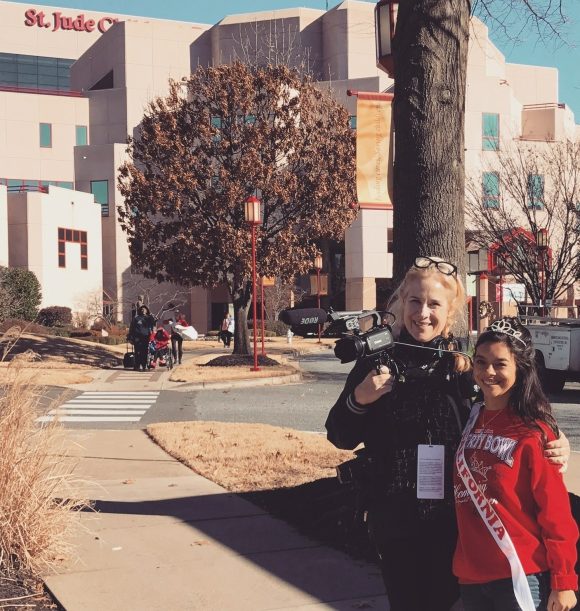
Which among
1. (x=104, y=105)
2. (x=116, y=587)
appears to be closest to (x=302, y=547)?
(x=116, y=587)

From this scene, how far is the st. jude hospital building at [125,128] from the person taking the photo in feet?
166

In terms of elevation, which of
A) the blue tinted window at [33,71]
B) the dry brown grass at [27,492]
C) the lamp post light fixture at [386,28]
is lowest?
the dry brown grass at [27,492]

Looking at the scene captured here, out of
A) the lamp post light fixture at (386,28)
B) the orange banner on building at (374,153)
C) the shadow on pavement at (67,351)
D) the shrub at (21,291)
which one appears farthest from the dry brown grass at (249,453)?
the shrub at (21,291)

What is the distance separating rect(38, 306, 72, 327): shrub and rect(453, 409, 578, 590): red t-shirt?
44.2m

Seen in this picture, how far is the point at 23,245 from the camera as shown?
4831 cm

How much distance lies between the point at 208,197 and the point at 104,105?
41.1m

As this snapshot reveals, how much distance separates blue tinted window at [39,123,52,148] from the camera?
62.0 metres

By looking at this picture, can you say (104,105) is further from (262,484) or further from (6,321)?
(262,484)

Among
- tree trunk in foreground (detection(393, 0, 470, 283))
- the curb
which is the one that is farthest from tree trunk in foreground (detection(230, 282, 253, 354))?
tree trunk in foreground (detection(393, 0, 470, 283))

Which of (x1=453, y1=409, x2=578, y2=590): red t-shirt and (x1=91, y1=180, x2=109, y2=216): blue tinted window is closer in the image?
(x1=453, y1=409, x2=578, y2=590): red t-shirt

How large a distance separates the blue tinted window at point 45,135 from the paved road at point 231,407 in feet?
152

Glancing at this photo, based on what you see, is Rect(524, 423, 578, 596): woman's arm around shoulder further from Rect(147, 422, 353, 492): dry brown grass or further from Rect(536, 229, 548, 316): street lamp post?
Rect(536, 229, 548, 316): street lamp post

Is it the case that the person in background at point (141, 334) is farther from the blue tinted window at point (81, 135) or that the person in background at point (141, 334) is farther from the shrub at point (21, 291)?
the blue tinted window at point (81, 135)

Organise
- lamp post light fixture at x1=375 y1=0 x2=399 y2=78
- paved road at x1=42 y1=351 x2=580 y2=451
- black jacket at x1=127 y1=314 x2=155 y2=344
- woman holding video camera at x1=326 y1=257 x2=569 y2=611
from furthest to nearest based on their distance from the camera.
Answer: black jacket at x1=127 y1=314 x2=155 y2=344
paved road at x1=42 y1=351 x2=580 y2=451
lamp post light fixture at x1=375 y1=0 x2=399 y2=78
woman holding video camera at x1=326 y1=257 x2=569 y2=611
